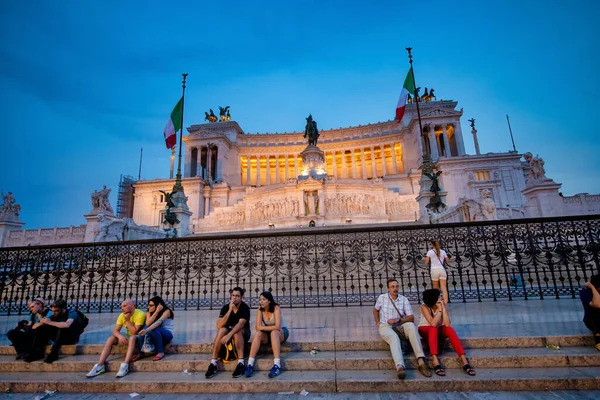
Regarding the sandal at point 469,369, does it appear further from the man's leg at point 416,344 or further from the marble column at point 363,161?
the marble column at point 363,161

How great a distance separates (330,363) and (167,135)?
908 inches

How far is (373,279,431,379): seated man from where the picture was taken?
3.76 m

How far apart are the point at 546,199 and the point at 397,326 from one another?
63.4 ft

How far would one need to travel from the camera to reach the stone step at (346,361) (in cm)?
382

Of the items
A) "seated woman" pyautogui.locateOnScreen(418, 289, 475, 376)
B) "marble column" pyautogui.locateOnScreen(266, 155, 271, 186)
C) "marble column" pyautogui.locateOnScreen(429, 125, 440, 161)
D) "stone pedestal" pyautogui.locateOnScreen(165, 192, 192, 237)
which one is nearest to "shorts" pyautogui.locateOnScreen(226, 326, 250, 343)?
"seated woman" pyautogui.locateOnScreen(418, 289, 475, 376)

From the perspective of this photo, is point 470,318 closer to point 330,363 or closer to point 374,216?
point 330,363

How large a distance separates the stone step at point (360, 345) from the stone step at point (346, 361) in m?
0.08

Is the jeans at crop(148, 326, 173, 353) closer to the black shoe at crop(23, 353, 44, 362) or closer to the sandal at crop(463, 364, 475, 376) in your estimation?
the black shoe at crop(23, 353, 44, 362)

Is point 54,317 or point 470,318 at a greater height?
point 54,317

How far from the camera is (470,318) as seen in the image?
18.8 feet

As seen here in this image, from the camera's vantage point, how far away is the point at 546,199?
18016mm

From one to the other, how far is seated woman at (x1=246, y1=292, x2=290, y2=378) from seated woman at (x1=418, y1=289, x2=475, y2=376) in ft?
6.63

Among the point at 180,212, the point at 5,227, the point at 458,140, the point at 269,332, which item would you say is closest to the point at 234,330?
the point at 269,332

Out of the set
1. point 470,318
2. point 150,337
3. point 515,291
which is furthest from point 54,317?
point 515,291
